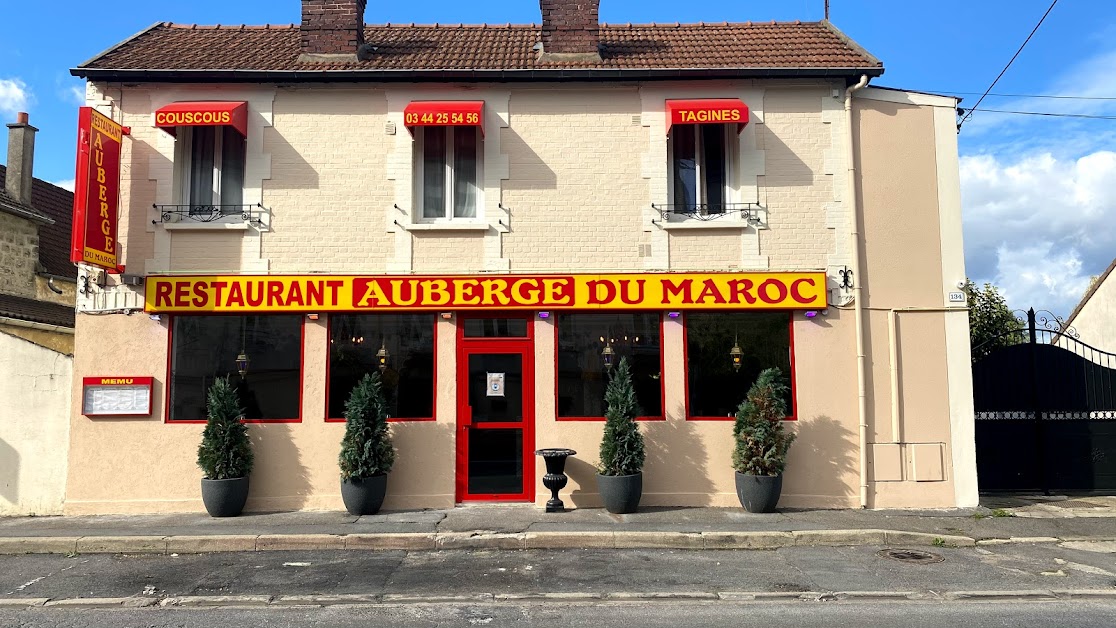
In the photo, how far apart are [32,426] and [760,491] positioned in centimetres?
972

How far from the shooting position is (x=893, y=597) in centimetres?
625

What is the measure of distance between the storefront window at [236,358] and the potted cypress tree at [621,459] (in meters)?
4.31

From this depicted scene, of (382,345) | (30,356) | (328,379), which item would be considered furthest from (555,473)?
(30,356)

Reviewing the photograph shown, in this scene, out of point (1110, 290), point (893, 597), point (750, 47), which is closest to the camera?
point (893, 597)

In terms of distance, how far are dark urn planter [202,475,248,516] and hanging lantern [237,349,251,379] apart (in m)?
1.46

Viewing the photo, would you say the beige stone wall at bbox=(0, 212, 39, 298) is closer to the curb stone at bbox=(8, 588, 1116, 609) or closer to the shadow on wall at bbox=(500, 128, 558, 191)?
the curb stone at bbox=(8, 588, 1116, 609)

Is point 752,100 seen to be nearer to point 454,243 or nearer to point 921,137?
point 921,137

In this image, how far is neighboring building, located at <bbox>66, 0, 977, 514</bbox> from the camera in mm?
9625

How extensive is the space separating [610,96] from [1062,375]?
8024 millimetres

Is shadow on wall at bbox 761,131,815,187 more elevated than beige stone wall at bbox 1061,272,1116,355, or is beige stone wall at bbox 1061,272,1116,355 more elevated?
shadow on wall at bbox 761,131,815,187

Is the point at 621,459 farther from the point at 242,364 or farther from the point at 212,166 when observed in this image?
the point at 212,166

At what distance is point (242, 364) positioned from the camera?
32.1ft

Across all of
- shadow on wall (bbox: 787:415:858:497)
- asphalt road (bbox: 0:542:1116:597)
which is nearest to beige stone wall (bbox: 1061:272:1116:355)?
shadow on wall (bbox: 787:415:858:497)

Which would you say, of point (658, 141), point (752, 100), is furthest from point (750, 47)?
point (658, 141)
